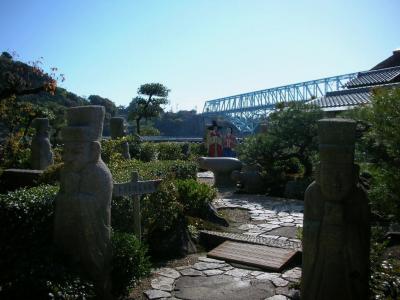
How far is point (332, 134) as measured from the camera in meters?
3.54

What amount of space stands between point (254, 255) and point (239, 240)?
26.7 inches

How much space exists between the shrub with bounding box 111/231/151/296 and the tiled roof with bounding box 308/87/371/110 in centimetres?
1086

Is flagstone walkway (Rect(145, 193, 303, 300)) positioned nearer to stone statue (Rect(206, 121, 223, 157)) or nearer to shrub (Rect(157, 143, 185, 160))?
stone statue (Rect(206, 121, 223, 157))

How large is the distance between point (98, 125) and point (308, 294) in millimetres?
2944

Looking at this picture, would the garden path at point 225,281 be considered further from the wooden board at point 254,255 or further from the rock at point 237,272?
the wooden board at point 254,255

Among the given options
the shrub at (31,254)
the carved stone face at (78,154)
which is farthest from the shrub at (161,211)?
the carved stone face at (78,154)

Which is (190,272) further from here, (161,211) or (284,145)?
(284,145)

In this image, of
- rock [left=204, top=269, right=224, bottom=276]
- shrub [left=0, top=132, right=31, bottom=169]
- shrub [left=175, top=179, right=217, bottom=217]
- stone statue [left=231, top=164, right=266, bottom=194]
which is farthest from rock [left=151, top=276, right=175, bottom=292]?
shrub [left=0, top=132, right=31, bottom=169]

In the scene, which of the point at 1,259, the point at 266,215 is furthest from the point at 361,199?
the point at 266,215

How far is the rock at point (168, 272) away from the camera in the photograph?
543 cm

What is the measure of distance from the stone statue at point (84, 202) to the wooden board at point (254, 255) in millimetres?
2431

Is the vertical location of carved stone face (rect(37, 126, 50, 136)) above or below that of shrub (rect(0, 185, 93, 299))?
above

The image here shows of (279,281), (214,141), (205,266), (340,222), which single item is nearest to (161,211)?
(205,266)

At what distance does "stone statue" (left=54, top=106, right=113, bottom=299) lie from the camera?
415 centimetres
